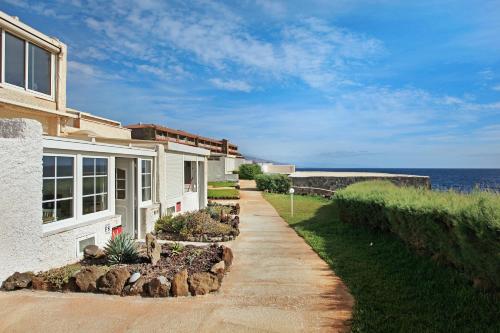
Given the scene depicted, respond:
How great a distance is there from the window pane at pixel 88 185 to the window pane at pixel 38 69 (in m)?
6.09

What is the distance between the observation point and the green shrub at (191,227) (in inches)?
449

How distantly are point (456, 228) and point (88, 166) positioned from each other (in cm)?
782

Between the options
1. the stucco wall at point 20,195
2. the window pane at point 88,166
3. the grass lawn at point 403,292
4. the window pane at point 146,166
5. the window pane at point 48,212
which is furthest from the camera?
the window pane at point 146,166

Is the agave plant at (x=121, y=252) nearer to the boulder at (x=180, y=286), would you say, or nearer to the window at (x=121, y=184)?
the boulder at (x=180, y=286)

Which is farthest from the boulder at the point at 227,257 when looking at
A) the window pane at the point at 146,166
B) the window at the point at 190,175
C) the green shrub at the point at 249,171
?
the green shrub at the point at 249,171

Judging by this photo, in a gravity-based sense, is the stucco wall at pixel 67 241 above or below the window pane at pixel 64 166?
below

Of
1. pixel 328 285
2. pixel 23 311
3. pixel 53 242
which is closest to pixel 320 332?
pixel 328 285

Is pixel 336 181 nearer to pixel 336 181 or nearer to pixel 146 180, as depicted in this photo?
pixel 336 181

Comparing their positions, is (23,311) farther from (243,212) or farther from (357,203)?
(243,212)

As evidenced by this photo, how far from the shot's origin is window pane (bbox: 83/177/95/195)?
27.9 ft

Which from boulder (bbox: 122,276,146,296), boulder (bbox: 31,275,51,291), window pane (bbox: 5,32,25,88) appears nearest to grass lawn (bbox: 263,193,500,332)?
boulder (bbox: 122,276,146,296)

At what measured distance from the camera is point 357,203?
12438 millimetres

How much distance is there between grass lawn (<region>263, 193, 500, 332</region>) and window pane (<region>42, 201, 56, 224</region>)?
6.07 metres

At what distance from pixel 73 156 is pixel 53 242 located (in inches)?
74.9
